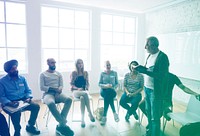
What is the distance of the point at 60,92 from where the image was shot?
123 inches

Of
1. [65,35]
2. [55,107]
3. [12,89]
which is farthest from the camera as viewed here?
[65,35]

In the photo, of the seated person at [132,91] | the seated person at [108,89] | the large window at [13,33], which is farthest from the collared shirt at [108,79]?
the large window at [13,33]

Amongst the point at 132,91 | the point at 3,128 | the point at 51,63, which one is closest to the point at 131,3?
the point at 132,91

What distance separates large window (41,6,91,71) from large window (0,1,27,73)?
0.52 meters

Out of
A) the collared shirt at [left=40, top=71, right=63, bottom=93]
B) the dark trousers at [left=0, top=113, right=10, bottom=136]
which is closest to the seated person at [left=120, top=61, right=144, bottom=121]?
the collared shirt at [left=40, top=71, right=63, bottom=93]

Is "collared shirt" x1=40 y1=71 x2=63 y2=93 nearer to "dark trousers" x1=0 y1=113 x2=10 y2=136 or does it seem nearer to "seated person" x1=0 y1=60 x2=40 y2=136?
"seated person" x1=0 y1=60 x2=40 y2=136

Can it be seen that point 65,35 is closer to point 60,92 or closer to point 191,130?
point 60,92

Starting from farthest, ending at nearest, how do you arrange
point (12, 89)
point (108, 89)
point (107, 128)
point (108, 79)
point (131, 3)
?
point (131, 3) → point (108, 79) → point (108, 89) → point (107, 128) → point (12, 89)

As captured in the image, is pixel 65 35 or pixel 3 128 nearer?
pixel 3 128

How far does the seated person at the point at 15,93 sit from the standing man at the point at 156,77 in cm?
189

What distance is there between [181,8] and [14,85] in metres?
4.41

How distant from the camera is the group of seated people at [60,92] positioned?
258cm

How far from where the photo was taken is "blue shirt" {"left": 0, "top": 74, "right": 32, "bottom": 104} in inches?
99.1

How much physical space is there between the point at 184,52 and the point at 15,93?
4.04 meters
